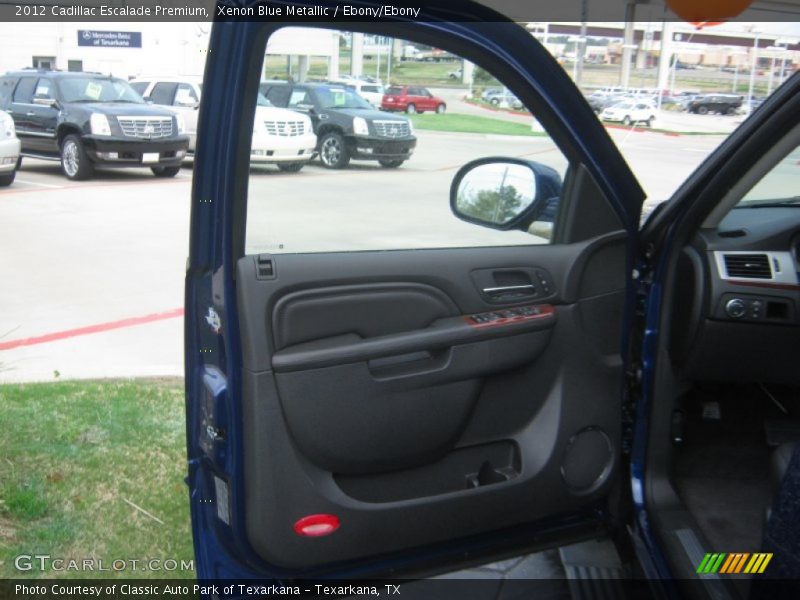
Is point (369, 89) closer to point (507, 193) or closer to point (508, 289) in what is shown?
point (507, 193)

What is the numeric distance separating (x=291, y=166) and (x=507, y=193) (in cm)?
67

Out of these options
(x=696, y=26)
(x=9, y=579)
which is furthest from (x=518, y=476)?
(x=9, y=579)

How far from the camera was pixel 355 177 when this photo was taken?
2566mm

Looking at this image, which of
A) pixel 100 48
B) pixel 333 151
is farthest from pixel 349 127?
pixel 100 48

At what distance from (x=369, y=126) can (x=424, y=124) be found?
0.53 feet

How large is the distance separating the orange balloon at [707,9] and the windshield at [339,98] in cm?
89

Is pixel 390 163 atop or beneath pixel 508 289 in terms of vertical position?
atop

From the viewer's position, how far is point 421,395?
95.2 inches

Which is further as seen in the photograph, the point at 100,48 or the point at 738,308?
the point at 100,48

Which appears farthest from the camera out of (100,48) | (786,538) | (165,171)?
(100,48)

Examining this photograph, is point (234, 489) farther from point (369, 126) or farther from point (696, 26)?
point (696, 26)

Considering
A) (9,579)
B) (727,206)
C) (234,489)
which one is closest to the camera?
(234,489)

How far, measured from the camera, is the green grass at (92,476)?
11.3ft

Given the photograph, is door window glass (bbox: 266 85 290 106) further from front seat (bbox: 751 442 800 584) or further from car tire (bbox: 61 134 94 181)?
car tire (bbox: 61 134 94 181)
